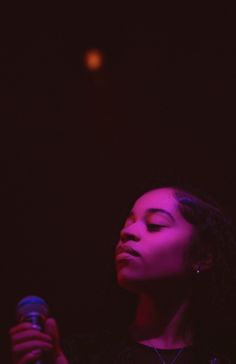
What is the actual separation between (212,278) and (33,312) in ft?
3.35

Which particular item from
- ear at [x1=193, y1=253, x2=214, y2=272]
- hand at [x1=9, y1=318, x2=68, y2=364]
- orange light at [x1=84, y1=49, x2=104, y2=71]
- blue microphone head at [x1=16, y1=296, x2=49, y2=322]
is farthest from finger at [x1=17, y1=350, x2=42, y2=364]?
orange light at [x1=84, y1=49, x2=104, y2=71]

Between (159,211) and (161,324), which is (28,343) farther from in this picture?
(159,211)

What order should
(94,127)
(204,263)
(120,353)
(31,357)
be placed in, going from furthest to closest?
1. (94,127)
2. (204,263)
3. (120,353)
4. (31,357)

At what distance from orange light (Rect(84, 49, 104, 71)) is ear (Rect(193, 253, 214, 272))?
1.31 m

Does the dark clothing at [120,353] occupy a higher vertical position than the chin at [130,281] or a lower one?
lower

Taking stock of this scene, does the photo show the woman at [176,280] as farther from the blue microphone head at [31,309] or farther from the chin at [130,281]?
the blue microphone head at [31,309]

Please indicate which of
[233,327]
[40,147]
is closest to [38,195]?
[40,147]

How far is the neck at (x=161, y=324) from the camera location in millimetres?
2195

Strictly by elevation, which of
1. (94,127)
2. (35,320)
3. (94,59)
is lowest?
(35,320)

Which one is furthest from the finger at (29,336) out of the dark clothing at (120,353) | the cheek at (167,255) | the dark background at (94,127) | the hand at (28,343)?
the dark background at (94,127)

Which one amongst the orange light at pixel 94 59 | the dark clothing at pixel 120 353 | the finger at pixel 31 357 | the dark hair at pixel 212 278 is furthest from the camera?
the orange light at pixel 94 59

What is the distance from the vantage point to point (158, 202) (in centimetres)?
232

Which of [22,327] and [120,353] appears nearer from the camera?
[22,327]

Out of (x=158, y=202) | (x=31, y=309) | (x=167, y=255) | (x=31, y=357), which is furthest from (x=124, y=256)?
(x=31, y=357)
